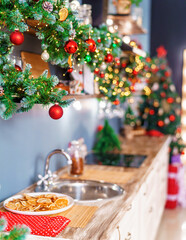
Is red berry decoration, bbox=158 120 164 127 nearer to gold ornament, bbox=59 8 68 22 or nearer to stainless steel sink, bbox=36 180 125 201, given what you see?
stainless steel sink, bbox=36 180 125 201

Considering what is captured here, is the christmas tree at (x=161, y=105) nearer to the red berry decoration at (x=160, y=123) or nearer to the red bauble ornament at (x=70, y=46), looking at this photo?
the red berry decoration at (x=160, y=123)

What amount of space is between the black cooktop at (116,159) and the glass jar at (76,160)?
0.42 metres

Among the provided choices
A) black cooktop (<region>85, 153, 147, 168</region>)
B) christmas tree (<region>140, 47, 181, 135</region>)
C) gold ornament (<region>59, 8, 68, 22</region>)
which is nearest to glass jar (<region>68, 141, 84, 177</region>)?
black cooktop (<region>85, 153, 147, 168</region>)

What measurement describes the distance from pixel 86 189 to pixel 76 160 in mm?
267

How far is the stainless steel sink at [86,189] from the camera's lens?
7.02 feet

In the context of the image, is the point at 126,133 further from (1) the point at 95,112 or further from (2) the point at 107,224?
(2) the point at 107,224

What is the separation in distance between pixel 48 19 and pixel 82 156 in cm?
123

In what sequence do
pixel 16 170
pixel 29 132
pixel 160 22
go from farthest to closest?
pixel 160 22 → pixel 29 132 → pixel 16 170

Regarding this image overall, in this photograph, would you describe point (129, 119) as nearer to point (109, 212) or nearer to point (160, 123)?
point (160, 123)

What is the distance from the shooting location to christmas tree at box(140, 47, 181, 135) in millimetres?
4918

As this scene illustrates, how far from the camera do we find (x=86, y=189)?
2.23 m

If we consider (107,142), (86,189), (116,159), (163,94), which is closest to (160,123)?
(163,94)

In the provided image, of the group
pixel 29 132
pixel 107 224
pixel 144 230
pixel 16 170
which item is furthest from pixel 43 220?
pixel 144 230

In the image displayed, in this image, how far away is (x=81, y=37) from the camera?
6.05 feet
